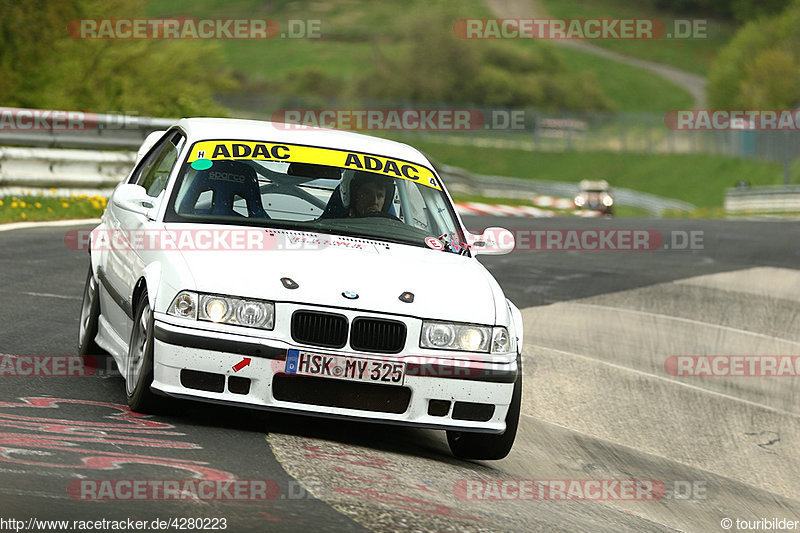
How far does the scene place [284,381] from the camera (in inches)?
244

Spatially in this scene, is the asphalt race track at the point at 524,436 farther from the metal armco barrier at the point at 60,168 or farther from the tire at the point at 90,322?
the metal armco barrier at the point at 60,168

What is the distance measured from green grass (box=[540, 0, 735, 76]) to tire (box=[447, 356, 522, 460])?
123 meters

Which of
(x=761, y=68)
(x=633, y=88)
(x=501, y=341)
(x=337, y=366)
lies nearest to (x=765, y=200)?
(x=501, y=341)

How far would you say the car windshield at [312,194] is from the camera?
7.29m

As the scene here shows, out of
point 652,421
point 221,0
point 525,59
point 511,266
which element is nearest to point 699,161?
point 525,59

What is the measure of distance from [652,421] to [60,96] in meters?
20.2

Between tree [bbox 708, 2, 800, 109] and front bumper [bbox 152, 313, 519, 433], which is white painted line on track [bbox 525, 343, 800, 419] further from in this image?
tree [bbox 708, 2, 800, 109]

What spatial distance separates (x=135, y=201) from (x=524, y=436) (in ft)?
9.43

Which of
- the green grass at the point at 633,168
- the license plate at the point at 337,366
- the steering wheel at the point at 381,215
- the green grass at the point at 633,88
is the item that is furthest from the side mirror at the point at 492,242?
the green grass at the point at 633,88

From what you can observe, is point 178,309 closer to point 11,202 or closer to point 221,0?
point 11,202

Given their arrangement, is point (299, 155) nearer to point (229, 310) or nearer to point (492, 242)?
point (492, 242)

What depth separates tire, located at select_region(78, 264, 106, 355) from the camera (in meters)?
8.23

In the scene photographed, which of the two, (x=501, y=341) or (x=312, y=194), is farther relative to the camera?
(x=312, y=194)

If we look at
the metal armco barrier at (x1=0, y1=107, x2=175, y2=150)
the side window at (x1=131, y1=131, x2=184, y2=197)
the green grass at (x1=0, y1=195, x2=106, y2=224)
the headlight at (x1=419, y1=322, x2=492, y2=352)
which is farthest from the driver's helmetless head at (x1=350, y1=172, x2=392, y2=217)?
the metal armco barrier at (x1=0, y1=107, x2=175, y2=150)
